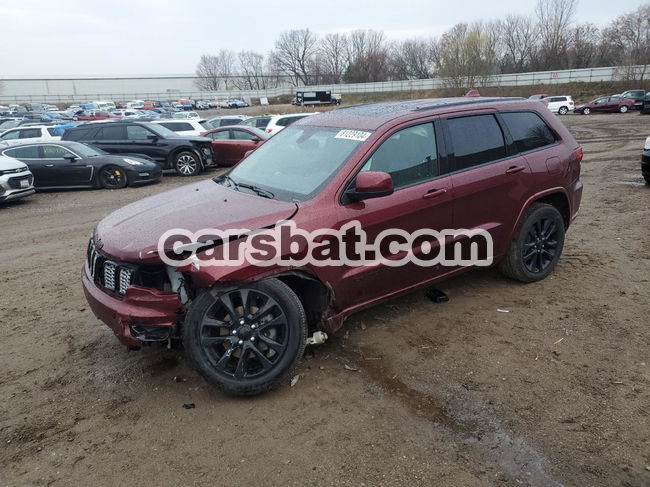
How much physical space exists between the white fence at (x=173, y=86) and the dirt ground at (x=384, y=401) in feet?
180

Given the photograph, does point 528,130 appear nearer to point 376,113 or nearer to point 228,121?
point 376,113

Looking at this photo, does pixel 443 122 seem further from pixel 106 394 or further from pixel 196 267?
pixel 106 394

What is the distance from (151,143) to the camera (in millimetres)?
14125

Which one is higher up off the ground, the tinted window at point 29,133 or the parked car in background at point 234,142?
the tinted window at point 29,133

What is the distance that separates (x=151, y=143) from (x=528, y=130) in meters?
11.9

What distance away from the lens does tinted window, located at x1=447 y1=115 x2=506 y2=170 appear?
4.16m

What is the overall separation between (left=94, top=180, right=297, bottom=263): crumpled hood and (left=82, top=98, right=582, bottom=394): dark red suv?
0.05 ft

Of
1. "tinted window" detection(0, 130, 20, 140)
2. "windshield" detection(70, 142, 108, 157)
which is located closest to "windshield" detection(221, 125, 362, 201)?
"windshield" detection(70, 142, 108, 157)

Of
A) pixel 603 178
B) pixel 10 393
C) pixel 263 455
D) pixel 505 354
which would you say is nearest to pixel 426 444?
pixel 263 455

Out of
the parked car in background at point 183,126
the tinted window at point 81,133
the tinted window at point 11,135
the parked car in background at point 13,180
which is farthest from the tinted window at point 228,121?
the parked car in background at point 13,180

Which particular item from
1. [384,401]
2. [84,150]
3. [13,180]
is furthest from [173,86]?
[384,401]

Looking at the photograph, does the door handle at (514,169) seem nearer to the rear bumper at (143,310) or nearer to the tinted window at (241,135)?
the rear bumper at (143,310)

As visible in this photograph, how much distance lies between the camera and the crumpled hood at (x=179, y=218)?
3178 millimetres

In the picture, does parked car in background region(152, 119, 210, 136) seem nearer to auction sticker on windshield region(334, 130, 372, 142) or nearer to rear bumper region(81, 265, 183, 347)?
auction sticker on windshield region(334, 130, 372, 142)
